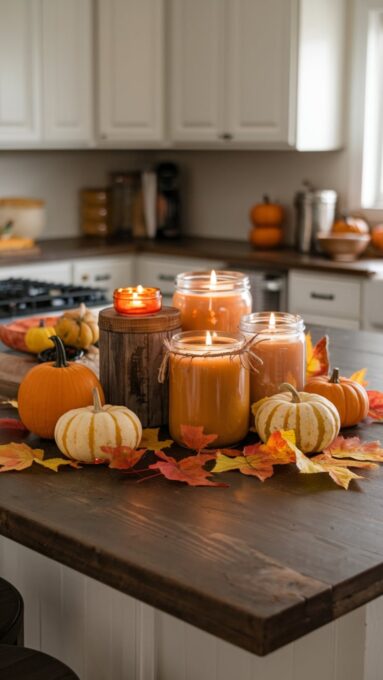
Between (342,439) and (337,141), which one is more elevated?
(337,141)

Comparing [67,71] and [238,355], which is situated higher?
[67,71]

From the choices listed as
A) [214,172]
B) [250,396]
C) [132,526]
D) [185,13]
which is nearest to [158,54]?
[185,13]

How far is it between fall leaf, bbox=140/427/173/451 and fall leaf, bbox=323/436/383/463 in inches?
9.6

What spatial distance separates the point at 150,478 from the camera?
1.35 metres

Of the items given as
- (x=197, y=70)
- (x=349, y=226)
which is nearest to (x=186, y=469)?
(x=349, y=226)

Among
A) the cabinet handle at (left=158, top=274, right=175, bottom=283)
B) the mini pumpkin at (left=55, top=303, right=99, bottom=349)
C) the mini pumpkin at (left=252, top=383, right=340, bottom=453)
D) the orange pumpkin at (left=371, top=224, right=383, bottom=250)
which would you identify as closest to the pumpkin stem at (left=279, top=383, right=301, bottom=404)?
the mini pumpkin at (left=252, top=383, right=340, bottom=453)

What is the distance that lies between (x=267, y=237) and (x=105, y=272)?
0.81 meters

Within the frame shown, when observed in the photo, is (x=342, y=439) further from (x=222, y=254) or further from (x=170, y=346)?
(x=222, y=254)

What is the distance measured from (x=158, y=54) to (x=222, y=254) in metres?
1.09

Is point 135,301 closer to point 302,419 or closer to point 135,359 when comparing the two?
point 135,359

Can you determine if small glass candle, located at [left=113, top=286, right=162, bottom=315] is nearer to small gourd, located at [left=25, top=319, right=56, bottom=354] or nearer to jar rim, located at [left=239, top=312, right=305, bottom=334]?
jar rim, located at [left=239, top=312, right=305, bottom=334]

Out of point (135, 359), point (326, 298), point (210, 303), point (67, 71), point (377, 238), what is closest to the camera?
point (135, 359)

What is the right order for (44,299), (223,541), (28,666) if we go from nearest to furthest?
(223,541) → (28,666) → (44,299)

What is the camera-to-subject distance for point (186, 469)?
4.50 feet
